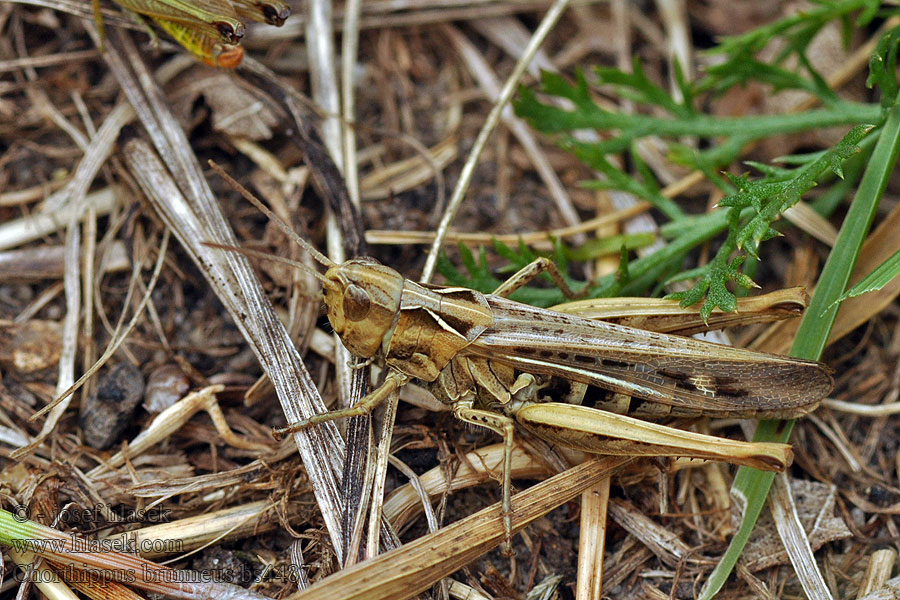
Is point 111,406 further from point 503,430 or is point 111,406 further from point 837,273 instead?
point 837,273

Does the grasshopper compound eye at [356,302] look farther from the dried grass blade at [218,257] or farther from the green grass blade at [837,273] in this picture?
the green grass blade at [837,273]

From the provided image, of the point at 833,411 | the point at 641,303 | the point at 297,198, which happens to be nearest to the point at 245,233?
the point at 297,198

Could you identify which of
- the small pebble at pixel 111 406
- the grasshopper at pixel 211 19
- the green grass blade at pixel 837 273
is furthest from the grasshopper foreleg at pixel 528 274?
the small pebble at pixel 111 406

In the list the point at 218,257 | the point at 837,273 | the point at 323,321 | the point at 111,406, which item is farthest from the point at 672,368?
Result: the point at 111,406

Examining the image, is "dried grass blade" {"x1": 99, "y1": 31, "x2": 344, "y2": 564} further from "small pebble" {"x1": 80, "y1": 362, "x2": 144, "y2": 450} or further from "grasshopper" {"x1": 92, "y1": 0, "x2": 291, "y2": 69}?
"small pebble" {"x1": 80, "y1": 362, "x2": 144, "y2": 450}

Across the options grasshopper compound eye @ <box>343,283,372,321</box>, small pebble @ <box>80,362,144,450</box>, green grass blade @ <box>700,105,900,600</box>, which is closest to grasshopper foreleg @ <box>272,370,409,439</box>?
grasshopper compound eye @ <box>343,283,372,321</box>
